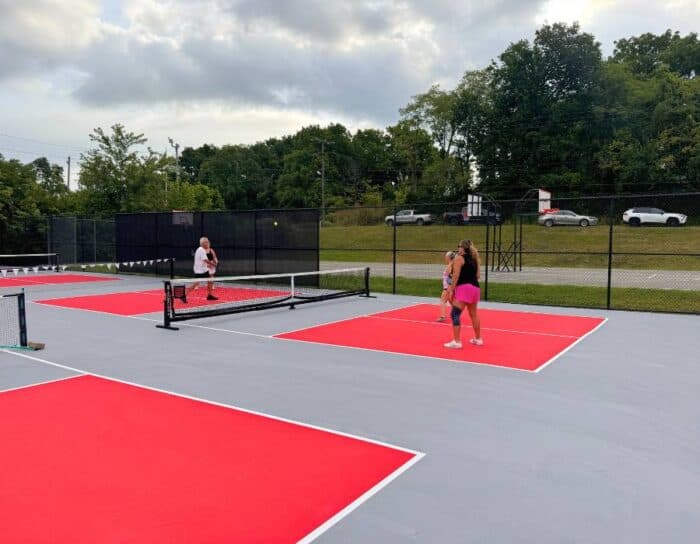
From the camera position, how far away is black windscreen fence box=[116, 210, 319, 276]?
19.6 m

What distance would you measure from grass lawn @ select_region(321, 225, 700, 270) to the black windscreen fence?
879cm

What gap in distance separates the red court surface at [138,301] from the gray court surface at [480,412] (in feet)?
7.91

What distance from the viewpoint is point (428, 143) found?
70375 millimetres

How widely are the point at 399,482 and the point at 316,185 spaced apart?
7367 centimetres

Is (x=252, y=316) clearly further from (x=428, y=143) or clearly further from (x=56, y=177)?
(x=428, y=143)

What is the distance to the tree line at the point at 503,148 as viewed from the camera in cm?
3322

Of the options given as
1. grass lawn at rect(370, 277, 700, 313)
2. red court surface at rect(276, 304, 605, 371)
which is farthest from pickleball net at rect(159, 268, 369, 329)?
red court surface at rect(276, 304, 605, 371)

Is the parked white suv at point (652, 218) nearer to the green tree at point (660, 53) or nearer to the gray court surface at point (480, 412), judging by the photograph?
the gray court surface at point (480, 412)

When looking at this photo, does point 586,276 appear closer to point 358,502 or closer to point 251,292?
point 251,292

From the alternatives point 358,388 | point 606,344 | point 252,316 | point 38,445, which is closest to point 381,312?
point 252,316

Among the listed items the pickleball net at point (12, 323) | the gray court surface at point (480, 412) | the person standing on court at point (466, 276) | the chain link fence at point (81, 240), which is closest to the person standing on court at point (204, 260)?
the gray court surface at point (480, 412)

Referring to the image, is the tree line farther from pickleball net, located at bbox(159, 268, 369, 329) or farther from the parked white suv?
pickleball net, located at bbox(159, 268, 369, 329)

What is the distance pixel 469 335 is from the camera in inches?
420

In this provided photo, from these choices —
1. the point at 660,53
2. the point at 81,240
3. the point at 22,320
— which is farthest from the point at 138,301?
the point at 660,53
